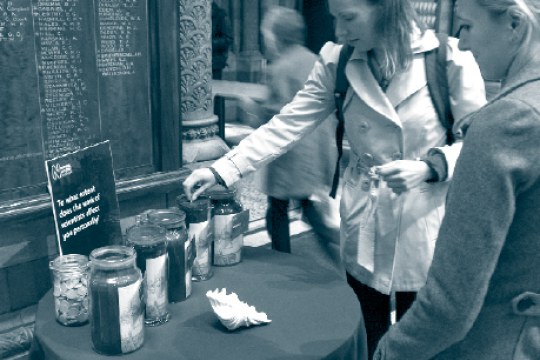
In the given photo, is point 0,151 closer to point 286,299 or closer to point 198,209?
point 198,209

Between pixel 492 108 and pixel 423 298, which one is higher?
pixel 492 108

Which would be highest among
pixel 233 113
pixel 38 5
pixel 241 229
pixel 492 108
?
pixel 38 5

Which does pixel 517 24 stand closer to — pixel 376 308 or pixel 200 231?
pixel 200 231

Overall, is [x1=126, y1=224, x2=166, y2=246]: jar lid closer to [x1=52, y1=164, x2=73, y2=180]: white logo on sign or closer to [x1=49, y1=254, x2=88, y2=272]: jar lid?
[x1=49, y1=254, x2=88, y2=272]: jar lid

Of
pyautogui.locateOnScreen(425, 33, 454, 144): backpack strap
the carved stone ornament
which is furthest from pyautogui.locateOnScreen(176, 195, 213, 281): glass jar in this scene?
the carved stone ornament

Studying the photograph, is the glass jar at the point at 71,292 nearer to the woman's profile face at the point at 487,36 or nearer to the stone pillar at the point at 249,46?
the woman's profile face at the point at 487,36

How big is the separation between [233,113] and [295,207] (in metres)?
5.71

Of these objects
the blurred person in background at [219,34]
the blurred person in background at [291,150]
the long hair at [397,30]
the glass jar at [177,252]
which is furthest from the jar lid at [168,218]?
the blurred person in background at [219,34]

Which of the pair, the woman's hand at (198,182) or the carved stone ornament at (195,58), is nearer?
the woman's hand at (198,182)

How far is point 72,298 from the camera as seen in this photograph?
152cm

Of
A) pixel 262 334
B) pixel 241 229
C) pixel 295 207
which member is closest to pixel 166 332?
pixel 262 334

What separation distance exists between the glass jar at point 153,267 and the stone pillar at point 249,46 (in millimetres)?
10183

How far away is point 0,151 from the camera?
235 cm

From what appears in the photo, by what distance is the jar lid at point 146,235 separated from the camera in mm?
1479
